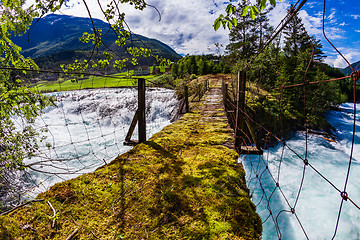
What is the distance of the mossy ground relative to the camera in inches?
60.6

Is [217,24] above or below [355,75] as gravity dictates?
above

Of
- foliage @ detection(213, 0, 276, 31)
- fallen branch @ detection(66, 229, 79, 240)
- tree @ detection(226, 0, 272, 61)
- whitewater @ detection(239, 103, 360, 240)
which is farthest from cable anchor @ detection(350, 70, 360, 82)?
tree @ detection(226, 0, 272, 61)

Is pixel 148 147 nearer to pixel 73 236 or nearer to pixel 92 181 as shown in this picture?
pixel 92 181

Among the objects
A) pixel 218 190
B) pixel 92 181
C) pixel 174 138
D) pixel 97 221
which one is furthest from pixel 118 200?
pixel 174 138

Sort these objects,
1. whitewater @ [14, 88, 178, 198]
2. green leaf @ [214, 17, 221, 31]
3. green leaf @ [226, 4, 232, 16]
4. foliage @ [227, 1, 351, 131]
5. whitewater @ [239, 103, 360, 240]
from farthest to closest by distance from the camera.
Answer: foliage @ [227, 1, 351, 131], whitewater @ [14, 88, 178, 198], whitewater @ [239, 103, 360, 240], green leaf @ [214, 17, 221, 31], green leaf @ [226, 4, 232, 16]

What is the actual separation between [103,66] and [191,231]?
10.6ft

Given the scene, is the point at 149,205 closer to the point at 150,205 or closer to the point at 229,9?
the point at 150,205

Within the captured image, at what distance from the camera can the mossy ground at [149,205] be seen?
5.05ft

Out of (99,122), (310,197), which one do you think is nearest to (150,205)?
(310,197)

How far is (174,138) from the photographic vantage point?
3.62 metres

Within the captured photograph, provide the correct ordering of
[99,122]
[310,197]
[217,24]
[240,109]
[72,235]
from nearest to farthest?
1. [72,235]
2. [217,24]
3. [240,109]
4. [310,197]
5. [99,122]

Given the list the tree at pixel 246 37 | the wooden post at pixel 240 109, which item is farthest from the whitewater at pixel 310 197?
the tree at pixel 246 37

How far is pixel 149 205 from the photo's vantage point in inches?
72.8

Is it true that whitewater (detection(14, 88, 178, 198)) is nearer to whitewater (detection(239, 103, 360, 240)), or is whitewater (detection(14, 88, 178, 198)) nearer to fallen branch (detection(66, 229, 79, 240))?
whitewater (detection(239, 103, 360, 240))
